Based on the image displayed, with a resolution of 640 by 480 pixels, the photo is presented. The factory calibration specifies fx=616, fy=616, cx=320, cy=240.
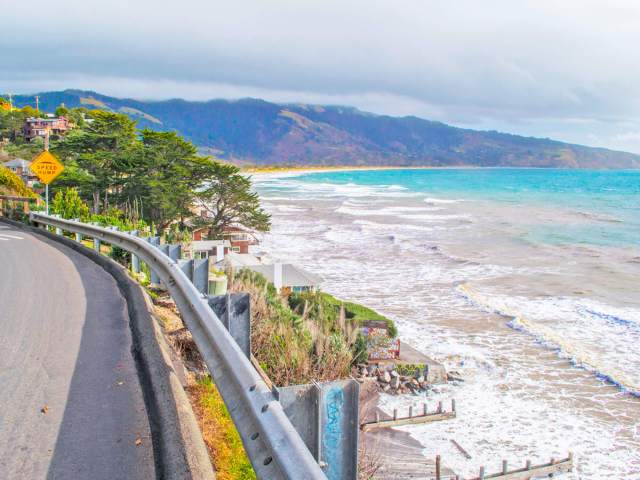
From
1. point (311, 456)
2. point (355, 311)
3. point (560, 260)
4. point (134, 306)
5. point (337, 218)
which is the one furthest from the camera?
point (337, 218)

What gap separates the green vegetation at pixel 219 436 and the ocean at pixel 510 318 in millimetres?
10681

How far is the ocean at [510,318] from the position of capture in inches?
624

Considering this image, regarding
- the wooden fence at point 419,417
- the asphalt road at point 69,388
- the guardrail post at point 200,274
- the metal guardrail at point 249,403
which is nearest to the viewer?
the metal guardrail at point 249,403

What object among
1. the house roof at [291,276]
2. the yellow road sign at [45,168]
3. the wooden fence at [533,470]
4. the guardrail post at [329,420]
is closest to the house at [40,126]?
the house roof at [291,276]

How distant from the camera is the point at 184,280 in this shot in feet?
19.6

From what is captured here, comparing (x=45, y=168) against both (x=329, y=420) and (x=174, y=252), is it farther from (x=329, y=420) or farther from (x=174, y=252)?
(x=329, y=420)

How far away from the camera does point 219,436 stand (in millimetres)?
4305

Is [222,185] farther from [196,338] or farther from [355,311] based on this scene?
[196,338]

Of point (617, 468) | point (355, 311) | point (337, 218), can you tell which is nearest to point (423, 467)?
point (617, 468)

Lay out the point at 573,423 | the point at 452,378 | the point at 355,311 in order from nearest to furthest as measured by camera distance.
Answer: the point at 573,423, the point at 452,378, the point at 355,311

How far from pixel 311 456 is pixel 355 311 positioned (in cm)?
2130

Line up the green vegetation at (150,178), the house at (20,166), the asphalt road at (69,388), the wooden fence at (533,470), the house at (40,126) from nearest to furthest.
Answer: the asphalt road at (69,388), the wooden fence at (533,470), the green vegetation at (150,178), the house at (20,166), the house at (40,126)

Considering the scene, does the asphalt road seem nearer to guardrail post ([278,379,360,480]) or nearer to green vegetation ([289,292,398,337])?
guardrail post ([278,379,360,480])

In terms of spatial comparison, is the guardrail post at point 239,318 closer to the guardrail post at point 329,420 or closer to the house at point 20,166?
the guardrail post at point 329,420
